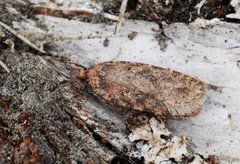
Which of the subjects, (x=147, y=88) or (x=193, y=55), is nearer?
(x=147, y=88)

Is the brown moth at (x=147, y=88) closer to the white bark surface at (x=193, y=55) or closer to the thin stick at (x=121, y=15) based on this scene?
→ the white bark surface at (x=193, y=55)

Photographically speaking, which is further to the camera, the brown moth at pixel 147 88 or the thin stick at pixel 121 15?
the thin stick at pixel 121 15

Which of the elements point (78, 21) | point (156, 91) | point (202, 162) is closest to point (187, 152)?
point (202, 162)

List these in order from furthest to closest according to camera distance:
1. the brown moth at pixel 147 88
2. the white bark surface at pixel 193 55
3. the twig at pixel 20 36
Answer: the twig at pixel 20 36, the white bark surface at pixel 193 55, the brown moth at pixel 147 88

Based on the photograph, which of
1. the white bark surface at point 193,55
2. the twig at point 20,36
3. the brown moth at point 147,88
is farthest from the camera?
the twig at point 20,36

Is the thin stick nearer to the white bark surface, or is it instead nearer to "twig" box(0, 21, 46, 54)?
the white bark surface

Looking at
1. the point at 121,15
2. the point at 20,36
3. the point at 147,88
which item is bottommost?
the point at 147,88

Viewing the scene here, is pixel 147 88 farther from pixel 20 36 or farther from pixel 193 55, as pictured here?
pixel 20 36

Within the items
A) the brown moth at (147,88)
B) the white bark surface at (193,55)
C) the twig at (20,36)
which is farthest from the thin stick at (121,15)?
the twig at (20,36)

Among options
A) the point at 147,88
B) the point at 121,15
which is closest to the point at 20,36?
the point at 121,15
